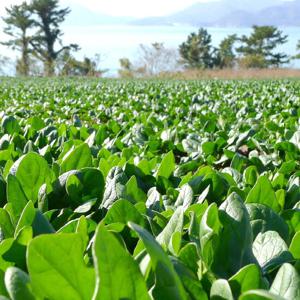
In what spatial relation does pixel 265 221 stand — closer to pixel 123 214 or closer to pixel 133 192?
pixel 123 214

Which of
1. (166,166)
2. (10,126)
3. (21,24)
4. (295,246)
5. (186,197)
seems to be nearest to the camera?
(295,246)

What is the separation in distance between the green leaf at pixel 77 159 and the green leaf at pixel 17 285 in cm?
121

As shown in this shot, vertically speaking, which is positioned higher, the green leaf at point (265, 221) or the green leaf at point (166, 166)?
the green leaf at point (265, 221)

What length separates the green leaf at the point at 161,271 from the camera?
83 centimetres

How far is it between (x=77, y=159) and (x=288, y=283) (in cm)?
128

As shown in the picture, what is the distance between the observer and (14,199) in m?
1.64

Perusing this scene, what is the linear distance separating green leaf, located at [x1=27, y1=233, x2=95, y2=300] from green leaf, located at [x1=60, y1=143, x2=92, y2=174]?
117cm

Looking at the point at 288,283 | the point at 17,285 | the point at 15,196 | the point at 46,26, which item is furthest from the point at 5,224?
the point at 46,26

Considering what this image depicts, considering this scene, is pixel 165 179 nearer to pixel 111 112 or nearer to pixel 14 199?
pixel 14 199

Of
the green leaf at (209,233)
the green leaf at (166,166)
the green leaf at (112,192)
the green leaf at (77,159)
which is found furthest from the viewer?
the green leaf at (166,166)

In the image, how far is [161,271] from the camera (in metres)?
0.85

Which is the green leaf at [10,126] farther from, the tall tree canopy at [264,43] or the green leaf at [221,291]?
the tall tree canopy at [264,43]

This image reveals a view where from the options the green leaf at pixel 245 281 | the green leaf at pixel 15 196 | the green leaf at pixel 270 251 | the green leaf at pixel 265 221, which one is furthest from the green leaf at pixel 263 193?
the green leaf at pixel 15 196

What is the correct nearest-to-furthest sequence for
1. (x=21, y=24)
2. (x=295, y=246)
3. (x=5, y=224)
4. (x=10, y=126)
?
(x=295, y=246), (x=5, y=224), (x=10, y=126), (x=21, y=24)
